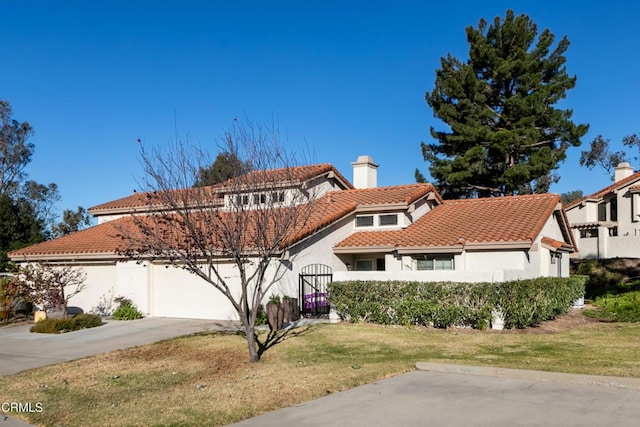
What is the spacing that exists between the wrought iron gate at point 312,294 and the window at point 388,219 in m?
4.18

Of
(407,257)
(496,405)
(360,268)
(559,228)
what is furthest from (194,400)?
(559,228)

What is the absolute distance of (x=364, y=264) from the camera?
2300 centimetres

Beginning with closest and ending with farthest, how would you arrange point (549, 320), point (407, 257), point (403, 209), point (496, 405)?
1. point (496, 405)
2. point (549, 320)
3. point (407, 257)
4. point (403, 209)

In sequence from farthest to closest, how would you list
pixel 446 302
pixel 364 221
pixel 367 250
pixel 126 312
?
1. pixel 364 221
2. pixel 367 250
3. pixel 126 312
4. pixel 446 302

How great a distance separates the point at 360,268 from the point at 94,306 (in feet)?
34.8

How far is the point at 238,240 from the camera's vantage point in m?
12.1

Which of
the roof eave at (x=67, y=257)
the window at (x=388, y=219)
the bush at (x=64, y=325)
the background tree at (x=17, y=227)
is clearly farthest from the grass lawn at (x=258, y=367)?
the background tree at (x=17, y=227)

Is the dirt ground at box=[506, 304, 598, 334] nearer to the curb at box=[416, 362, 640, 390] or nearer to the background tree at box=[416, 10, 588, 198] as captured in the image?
the curb at box=[416, 362, 640, 390]

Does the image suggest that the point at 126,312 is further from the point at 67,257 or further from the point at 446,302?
the point at 446,302

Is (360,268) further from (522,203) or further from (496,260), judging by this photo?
(522,203)

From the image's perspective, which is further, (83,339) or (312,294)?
(312,294)

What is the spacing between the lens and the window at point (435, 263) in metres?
20.3

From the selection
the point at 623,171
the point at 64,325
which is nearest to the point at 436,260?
the point at 64,325
